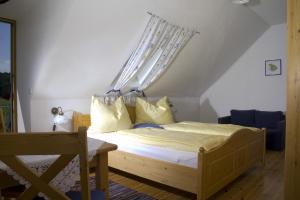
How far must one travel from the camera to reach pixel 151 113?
13.2ft

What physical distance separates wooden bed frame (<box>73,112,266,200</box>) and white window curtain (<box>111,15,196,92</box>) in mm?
1446

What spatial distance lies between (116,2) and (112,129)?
1.67 m

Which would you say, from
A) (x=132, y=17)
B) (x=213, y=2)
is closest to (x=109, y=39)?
(x=132, y=17)

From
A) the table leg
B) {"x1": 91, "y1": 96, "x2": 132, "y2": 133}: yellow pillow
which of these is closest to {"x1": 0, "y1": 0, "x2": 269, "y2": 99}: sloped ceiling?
{"x1": 91, "y1": 96, "x2": 132, "y2": 133}: yellow pillow

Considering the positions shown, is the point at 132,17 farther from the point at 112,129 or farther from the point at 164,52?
the point at 112,129

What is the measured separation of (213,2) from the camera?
342 cm

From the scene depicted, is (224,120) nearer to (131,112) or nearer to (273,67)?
(273,67)

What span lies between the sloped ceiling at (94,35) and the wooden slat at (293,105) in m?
1.86

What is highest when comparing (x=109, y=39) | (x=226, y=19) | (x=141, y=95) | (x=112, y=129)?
(x=226, y=19)

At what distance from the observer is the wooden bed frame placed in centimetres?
214

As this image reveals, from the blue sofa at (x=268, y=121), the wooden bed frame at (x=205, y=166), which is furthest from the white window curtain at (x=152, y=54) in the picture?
the blue sofa at (x=268, y=121)

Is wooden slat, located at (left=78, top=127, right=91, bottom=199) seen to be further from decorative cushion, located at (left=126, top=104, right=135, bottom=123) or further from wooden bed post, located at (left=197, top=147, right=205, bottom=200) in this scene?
decorative cushion, located at (left=126, top=104, right=135, bottom=123)

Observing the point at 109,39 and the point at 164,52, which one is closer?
the point at 109,39

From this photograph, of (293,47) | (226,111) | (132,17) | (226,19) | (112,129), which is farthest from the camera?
(226,111)
